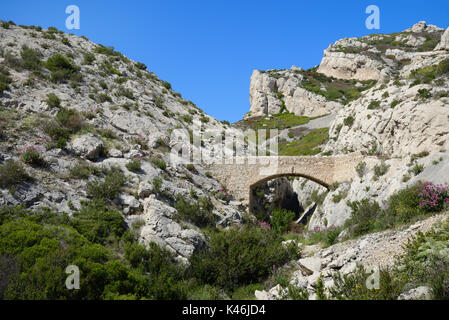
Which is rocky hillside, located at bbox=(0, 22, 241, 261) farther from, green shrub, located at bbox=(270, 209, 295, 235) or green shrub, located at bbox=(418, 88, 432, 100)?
green shrub, located at bbox=(418, 88, 432, 100)

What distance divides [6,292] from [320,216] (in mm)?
16872

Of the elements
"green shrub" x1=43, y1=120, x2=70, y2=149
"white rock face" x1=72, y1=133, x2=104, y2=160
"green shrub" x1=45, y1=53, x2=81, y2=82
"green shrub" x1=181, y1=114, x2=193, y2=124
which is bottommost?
"white rock face" x1=72, y1=133, x2=104, y2=160

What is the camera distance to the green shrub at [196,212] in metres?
14.6

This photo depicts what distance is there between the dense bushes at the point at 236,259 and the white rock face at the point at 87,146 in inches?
306

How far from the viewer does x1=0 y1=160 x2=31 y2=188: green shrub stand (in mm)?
11289

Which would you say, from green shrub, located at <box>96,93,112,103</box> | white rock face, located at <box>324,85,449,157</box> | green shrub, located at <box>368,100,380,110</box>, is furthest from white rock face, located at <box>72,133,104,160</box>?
green shrub, located at <box>368,100,380,110</box>

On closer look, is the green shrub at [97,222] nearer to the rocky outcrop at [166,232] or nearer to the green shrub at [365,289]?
the rocky outcrop at [166,232]

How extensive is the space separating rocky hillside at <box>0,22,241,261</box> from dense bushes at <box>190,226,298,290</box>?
80 centimetres

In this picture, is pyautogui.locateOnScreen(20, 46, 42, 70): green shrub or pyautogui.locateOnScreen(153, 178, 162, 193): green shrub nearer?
pyautogui.locateOnScreen(153, 178, 162, 193): green shrub

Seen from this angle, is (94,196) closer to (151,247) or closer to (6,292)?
(151,247)

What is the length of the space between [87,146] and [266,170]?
11.2 metres

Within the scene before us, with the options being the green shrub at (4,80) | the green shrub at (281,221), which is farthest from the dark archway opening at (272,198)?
the green shrub at (4,80)

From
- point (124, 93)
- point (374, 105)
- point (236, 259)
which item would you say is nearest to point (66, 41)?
point (124, 93)

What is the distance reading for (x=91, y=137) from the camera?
16375 mm
